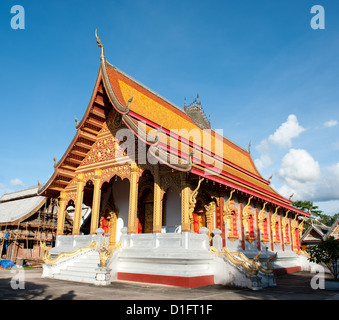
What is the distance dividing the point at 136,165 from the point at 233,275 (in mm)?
5018

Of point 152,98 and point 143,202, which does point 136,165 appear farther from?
point 152,98

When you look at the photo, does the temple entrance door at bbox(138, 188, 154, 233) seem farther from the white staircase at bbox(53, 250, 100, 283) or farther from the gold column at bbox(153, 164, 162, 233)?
the gold column at bbox(153, 164, 162, 233)

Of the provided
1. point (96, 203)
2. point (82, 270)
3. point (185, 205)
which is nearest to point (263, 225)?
point (185, 205)

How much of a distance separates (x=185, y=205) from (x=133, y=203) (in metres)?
2.04

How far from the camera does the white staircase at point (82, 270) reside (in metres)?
9.94

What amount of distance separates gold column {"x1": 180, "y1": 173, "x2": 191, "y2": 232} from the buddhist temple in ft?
0.11

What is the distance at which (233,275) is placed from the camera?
9484mm

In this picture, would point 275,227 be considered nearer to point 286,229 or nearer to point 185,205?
point 286,229

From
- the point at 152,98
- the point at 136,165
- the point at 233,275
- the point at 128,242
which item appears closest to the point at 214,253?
the point at 233,275

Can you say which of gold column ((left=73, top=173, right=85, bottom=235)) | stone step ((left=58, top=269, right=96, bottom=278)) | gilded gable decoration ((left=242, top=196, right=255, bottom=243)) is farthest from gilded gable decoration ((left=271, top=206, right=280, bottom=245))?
stone step ((left=58, top=269, right=96, bottom=278))

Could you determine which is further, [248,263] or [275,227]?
[275,227]

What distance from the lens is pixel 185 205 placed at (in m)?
10.0

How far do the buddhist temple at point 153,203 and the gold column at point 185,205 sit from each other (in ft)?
0.11

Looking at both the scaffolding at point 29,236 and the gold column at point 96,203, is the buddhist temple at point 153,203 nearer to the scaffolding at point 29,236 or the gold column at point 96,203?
the gold column at point 96,203
